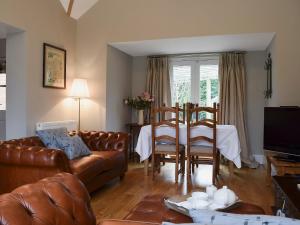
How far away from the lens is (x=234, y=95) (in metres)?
5.16

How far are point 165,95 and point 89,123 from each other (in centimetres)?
168

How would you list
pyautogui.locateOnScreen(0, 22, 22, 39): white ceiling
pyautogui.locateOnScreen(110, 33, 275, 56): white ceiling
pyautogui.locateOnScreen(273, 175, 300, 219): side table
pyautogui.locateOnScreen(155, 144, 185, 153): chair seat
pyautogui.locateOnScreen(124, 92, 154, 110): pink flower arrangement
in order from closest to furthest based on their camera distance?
pyautogui.locateOnScreen(273, 175, 300, 219): side table → pyautogui.locateOnScreen(0, 22, 22, 39): white ceiling → pyautogui.locateOnScreen(155, 144, 185, 153): chair seat → pyautogui.locateOnScreen(110, 33, 275, 56): white ceiling → pyautogui.locateOnScreen(124, 92, 154, 110): pink flower arrangement

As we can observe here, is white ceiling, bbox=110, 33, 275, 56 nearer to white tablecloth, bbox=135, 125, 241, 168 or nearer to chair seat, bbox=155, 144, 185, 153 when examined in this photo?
white tablecloth, bbox=135, 125, 241, 168

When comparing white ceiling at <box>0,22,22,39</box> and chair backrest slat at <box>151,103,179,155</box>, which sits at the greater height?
white ceiling at <box>0,22,22,39</box>

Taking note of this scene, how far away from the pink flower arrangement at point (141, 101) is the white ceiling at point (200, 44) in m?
0.89

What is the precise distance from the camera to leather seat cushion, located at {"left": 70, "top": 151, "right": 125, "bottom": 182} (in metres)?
2.90

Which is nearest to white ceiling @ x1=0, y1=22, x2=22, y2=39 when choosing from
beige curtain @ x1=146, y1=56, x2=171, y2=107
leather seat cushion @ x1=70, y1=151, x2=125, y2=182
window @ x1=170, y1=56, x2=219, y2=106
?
leather seat cushion @ x1=70, y1=151, x2=125, y2=182

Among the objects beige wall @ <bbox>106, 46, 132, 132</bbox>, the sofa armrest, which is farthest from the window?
the sofa armrest

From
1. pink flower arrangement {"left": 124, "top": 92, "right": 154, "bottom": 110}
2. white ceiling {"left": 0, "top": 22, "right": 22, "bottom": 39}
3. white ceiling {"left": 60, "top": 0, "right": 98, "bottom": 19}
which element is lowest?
pink flower arrangement {"left": 124, "top": 92, "right": 154, "bottom": 110}

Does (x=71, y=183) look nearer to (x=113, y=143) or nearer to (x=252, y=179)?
(x=113, y=143)

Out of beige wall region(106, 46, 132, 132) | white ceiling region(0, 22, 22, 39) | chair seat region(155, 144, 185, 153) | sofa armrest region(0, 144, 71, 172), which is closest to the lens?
sofa armrest region(0, 144, 71, 172)

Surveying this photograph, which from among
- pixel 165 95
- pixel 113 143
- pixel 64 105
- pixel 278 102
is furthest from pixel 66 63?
pixel 278 102

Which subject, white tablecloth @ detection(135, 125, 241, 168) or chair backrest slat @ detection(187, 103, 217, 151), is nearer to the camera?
chair backrest slat @ detection(187, 103, 217, 151)

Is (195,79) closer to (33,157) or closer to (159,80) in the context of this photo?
(159,80)
